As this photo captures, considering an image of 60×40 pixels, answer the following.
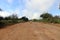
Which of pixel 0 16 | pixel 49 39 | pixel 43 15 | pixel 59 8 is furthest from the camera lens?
pixel 43 15

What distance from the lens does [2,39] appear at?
41.4 feet

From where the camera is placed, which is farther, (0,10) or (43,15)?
(43,15)

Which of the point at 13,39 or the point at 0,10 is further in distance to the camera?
the point at 0,10

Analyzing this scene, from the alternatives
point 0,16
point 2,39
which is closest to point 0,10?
point 0,16

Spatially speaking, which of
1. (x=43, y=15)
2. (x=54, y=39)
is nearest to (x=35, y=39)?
(x=54, y=39)

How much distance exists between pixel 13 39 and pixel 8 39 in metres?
0.35

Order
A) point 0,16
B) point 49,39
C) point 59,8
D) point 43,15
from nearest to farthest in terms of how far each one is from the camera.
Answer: point 49,39, point 59,8, point 0,16, point 43,15

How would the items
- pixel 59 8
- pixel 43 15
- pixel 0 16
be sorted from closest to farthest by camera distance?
pixel 59 8, pixel 0 16, pixel 43 15

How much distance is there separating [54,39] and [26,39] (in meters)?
1.90

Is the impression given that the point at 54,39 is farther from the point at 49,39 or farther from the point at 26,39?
the point at 26,39

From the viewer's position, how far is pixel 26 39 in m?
12.5

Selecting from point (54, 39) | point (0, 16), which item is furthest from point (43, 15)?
point (54, 39)

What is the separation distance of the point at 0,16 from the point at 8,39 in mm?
43355

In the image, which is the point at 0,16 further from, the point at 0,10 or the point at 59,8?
the point at 59,8
